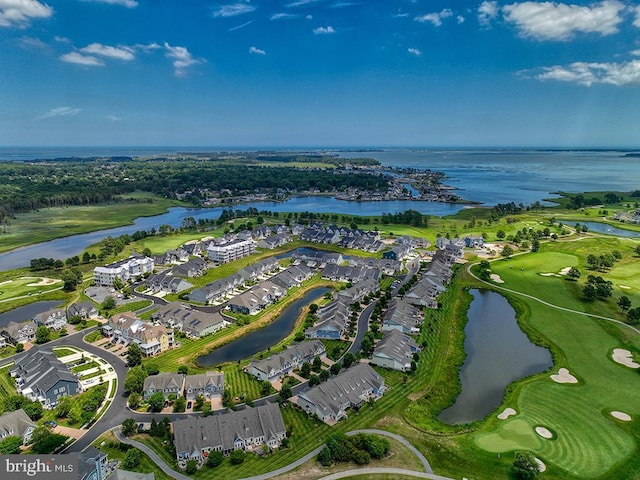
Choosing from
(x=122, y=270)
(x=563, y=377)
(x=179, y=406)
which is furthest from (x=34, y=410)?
(x=563, y=377)

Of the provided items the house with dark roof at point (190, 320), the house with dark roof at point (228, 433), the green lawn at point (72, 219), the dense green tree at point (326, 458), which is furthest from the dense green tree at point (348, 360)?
the green lawn at point (72, 219)

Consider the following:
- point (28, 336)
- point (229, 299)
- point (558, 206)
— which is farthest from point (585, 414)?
point (558, 206)

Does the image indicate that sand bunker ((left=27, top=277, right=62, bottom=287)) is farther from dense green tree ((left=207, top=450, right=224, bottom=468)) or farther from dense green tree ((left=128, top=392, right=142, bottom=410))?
dense green tree ((left=207, top=450, right=224, bottom=468))

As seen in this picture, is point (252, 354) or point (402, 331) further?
point (402, 331)

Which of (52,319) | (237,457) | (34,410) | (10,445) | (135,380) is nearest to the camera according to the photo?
(10,445)

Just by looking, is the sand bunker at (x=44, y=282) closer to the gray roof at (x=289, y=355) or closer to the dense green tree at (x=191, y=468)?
the gray roof at (x=289, y=355)

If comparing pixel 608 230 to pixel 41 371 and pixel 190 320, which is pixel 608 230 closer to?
pixel 190 320

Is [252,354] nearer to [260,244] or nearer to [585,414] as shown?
[585,414]
